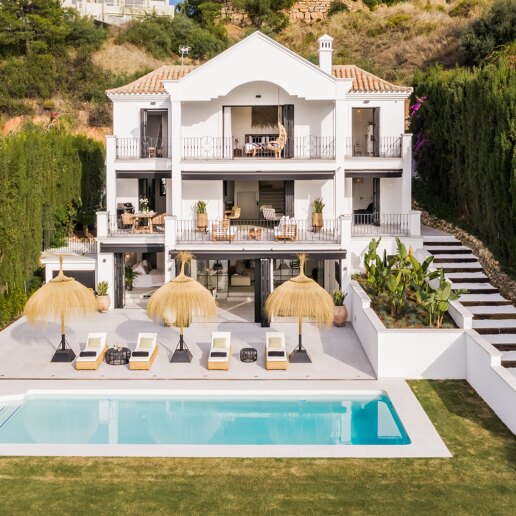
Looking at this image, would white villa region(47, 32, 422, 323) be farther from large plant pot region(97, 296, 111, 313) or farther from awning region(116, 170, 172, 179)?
large plant pot region(97, 296, 111, 313)

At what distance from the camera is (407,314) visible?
23719 millimetres

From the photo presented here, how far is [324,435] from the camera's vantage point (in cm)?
1756

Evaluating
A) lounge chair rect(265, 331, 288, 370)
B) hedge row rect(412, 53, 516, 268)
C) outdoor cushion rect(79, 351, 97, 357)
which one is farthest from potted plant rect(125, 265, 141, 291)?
hedge row rect(412, 53, 516, 268)

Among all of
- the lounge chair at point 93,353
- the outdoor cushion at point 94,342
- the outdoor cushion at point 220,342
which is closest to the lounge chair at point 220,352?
the outdoor cushion at point 220,342

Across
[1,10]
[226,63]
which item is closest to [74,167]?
[226,63]

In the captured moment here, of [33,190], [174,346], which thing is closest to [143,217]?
[33,190]

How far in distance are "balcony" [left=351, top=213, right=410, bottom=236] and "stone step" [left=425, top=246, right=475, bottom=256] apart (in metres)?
1.43

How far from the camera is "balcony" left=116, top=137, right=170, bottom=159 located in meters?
33.0

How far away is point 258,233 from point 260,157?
4515 millimetres

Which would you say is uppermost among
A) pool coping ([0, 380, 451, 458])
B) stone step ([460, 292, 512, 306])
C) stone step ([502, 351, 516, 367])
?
stone step ([460, 292, 512, 306])

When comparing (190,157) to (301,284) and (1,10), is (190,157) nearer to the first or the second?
(301,284)

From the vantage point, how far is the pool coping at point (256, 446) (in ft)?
53.1

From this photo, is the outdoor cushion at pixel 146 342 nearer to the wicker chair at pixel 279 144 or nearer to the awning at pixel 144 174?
the awning at pixel 144 174

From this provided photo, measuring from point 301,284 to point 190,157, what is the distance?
38.7ft
